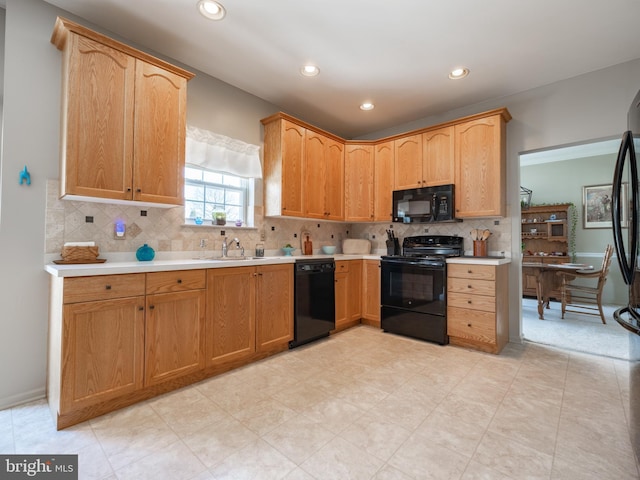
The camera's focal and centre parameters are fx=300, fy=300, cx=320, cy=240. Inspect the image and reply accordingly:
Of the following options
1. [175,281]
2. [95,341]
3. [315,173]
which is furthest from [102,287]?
[315,173]

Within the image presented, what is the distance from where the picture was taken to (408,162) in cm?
383

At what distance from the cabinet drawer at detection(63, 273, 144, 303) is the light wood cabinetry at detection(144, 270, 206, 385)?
81mm

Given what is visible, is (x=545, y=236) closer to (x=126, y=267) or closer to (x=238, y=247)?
(x=238, y=247)

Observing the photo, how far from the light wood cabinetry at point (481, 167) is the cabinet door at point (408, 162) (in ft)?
1.49

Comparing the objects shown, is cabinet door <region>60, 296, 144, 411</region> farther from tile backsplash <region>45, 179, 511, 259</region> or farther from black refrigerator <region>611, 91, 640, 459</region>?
black refrigerator <region>611, 91, 640, 459</region>

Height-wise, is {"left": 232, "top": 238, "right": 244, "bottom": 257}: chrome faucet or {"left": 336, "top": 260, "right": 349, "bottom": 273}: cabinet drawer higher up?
{"left": 232, "top": 238, "right": 244, "bottom": 257}: chrome faucet

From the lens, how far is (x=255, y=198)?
11.2 feet

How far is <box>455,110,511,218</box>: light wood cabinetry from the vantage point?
318 cm

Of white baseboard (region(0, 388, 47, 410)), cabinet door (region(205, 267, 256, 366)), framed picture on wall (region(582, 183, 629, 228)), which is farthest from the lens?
framed picture on wall (region(582, 183, 629, 228))

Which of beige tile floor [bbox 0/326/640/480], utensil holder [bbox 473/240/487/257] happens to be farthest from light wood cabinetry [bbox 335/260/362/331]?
utensil holder [bbox 473/240/487/257]

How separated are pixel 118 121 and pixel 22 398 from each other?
1.99 metres

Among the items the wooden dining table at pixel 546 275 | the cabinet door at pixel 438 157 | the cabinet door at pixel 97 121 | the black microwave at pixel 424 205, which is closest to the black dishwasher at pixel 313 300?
the black microwave at pixel 424 205

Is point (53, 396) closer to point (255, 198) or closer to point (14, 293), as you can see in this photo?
point (14, 293)

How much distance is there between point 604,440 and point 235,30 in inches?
144
